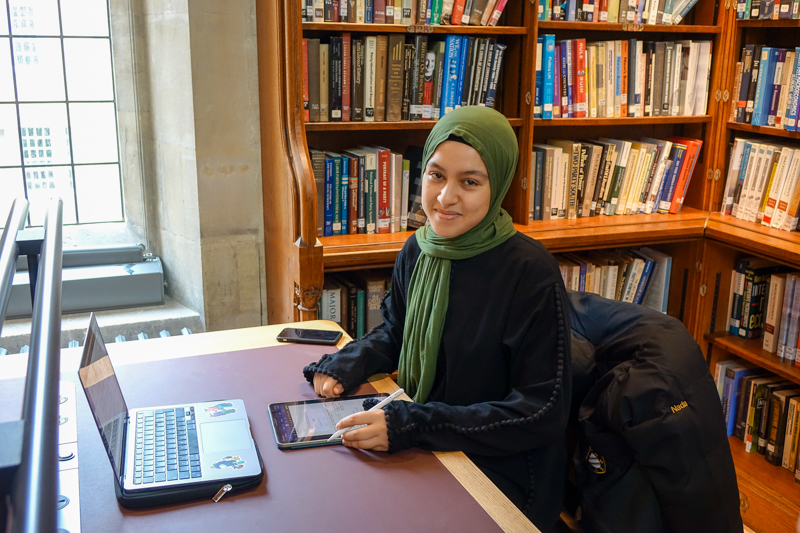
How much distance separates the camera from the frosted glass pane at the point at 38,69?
8.15ft

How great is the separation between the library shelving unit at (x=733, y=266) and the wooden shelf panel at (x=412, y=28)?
0.95 m

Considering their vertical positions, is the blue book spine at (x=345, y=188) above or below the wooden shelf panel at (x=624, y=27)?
below

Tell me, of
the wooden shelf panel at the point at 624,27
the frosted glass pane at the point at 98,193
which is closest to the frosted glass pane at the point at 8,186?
the frosted glass pane at the point at 98,193

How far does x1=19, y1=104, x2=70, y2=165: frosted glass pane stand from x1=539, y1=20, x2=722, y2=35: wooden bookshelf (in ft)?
5.70

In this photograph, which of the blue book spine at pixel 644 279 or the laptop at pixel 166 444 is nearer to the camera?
the laptop at pixel 166 444

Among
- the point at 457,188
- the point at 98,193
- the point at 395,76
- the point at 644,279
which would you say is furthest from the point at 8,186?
the point at 644,279

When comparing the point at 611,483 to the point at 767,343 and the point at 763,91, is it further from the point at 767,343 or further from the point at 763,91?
the point at 763,91

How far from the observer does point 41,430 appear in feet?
1.22

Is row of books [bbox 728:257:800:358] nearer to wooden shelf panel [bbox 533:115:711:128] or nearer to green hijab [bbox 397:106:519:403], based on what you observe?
wooden shelf panel [bbox 533:115:711:128]

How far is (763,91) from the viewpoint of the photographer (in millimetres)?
2609

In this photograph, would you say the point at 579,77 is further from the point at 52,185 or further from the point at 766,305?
the point at 52,185

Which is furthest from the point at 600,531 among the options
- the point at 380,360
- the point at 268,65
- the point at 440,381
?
the point at 268,65

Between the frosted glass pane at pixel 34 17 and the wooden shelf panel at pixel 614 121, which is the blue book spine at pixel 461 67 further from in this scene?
the frosted glass pane at pixel 34 17

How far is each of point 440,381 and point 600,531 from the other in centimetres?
42
